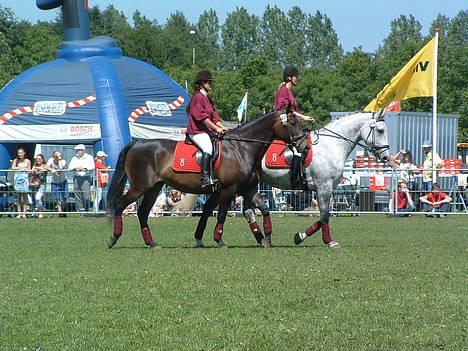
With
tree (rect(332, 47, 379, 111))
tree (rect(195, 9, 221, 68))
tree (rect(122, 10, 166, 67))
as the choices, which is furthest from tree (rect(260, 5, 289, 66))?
tree (rect(332, 47, 379, 111))

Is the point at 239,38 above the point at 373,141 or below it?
below

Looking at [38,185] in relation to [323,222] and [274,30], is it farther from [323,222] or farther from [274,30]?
[274,30]

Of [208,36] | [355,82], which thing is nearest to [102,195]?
[355,82]

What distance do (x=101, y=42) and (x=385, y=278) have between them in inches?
1086

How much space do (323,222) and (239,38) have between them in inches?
5249

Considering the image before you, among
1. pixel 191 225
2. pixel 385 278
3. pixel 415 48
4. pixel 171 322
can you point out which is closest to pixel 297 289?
pixel 385 278

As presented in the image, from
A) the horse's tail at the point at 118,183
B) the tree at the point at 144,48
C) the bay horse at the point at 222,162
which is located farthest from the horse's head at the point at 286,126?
the tree at the point at 144,48

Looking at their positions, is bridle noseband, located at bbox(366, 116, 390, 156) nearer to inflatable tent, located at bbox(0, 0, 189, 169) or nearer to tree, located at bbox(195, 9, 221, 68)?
inflatable tent, located at bbox(0, 0, 189, 169)

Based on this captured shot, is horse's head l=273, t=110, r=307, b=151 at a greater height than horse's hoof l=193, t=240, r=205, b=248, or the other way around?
horse's head l=273, t=110, r=307, b=151

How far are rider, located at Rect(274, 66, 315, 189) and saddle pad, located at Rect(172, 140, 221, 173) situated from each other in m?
1.24

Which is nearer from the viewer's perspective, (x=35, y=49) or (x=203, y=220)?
(x=203, y=220)

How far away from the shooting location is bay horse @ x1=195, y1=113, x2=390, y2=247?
54.1ft

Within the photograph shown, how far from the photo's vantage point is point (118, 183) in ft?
54.1

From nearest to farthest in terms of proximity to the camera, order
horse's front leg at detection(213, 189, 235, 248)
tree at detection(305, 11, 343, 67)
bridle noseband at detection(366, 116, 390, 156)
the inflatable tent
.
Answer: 1. horse's front leg at detection(213, 189, 235, 248)
2. bridle noseband at detection(366, 116, 390, 156)
3. the inflatable tent
4. tree at detection(305, 11, 343, 67)
